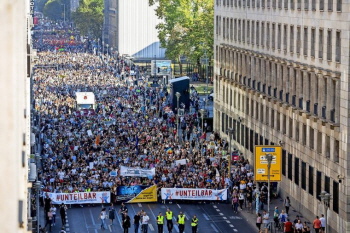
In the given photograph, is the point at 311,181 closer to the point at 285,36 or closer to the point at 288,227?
the point at 288,227

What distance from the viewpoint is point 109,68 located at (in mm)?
166375

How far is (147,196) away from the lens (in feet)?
182

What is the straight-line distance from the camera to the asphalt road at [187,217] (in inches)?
1930

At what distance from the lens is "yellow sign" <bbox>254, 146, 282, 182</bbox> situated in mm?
47688

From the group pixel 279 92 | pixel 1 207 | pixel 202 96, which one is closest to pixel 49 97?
pixel 202 96

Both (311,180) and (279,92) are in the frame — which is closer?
(311,180)

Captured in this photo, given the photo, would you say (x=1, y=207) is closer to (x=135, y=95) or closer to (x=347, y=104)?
(x=347, y=104)

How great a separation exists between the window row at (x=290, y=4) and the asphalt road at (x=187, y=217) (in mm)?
11705

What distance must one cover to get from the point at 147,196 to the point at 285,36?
Answer: 566 inches

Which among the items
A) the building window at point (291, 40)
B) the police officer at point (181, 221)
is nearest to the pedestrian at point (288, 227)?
the police officer at point (181, 221)

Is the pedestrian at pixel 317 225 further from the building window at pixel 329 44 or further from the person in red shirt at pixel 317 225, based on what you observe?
the building window at pixel 329 44

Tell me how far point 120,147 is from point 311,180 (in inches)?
925

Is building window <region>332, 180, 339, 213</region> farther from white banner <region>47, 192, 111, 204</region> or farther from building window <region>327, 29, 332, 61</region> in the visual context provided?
white banner <region>47, 192, 111, 204</region>

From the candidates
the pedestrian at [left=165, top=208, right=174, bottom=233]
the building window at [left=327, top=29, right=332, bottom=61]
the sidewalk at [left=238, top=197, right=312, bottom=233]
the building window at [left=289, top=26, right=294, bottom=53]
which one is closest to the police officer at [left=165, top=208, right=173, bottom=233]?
the pedestrian at [left=165, top=208, right=174, bottom=233]
